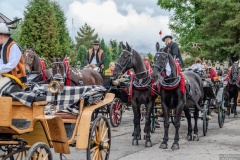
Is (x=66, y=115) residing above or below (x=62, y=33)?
below

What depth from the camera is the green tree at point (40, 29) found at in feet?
85.2

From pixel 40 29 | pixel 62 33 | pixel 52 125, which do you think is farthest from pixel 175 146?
pixel 62 33

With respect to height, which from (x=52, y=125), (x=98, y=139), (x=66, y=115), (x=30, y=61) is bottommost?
(x=98, y=139)

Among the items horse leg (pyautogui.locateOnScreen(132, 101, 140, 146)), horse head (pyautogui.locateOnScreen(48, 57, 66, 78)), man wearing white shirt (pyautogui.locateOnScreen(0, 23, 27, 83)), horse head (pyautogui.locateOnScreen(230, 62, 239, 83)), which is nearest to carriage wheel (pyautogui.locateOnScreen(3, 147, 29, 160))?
man wearing white shirt (pyautogui.locateOnScreen(0, 23, 27, 83))

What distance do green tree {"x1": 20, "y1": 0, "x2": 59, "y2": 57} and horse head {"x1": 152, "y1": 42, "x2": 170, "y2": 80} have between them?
1758 centimetres

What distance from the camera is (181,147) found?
30.8 ft

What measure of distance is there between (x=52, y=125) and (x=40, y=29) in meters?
20.9

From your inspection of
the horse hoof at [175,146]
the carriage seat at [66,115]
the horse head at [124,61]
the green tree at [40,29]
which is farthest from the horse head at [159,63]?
the green tree at [40,29]

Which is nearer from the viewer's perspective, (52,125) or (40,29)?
(52,125)

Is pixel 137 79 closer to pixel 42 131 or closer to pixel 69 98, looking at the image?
pixel 69 98

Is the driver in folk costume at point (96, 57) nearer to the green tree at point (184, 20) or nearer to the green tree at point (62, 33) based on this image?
the green tree at point (62, 33)

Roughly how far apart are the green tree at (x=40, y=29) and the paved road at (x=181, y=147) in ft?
47.5

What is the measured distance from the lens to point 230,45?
95.2 feet

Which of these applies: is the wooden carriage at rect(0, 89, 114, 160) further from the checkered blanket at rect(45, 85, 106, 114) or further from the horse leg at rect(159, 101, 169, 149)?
the horse leg at rect(159, 101, 169, 149)
